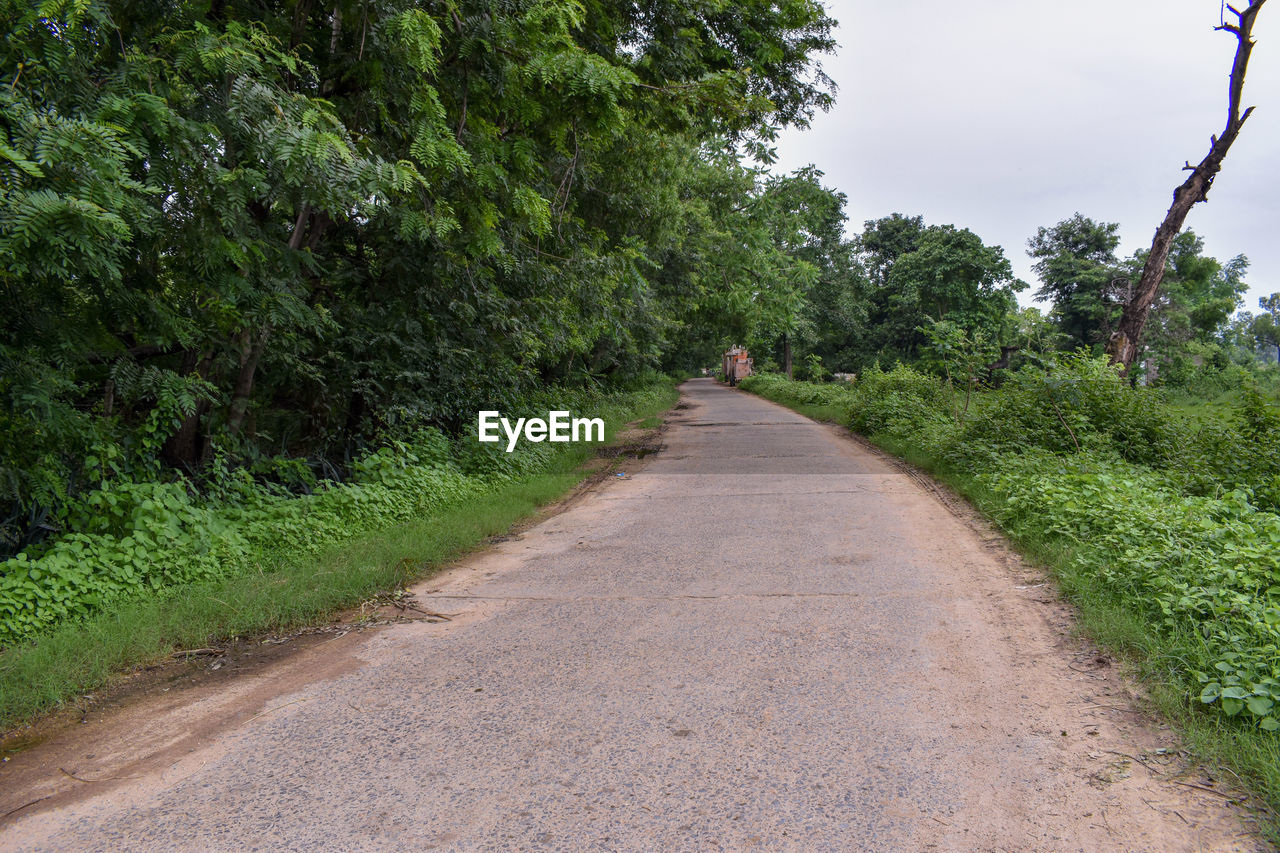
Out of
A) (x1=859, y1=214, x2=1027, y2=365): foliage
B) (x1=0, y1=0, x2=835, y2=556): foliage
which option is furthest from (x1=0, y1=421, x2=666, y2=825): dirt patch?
(x1=859, y1=214, x2=1027, y2=365): foliage

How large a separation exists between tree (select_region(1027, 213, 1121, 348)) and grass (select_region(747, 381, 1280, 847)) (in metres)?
38.1

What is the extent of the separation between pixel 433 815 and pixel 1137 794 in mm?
2514

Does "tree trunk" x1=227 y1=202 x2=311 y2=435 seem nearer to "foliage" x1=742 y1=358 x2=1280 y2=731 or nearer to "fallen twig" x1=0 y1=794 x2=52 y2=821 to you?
"fallen twig" x1=0 y1=794 x2=52 y2=821

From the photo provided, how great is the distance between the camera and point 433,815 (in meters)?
2.62

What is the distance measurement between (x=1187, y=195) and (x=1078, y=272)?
31.5 metres

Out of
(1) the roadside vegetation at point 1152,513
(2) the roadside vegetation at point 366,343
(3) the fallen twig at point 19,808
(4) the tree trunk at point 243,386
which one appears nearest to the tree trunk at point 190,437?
(2) the roadside vegetation at point 366,343

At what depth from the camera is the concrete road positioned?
252 centimetres

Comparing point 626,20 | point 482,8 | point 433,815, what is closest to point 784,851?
point 433,815

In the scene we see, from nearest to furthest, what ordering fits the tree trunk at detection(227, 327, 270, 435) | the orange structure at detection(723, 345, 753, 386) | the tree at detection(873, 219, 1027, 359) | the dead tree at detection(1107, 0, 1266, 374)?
the tree trunk at detection(227, 327, 270, 435), the dead tree at detection(1107, 0, 1266, 374), the tree at detection(873, 219, 1027, 359), the orange structure at detection(723, 345, 753, 386)

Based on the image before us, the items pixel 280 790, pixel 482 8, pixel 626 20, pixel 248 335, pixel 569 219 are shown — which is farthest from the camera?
pixel 569 219

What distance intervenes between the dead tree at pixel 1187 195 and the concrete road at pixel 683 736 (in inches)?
367

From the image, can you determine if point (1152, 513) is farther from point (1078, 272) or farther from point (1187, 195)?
point (1078, 272)

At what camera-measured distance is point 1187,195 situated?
11.6m

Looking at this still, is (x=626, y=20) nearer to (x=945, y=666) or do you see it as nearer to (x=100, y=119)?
(x=100, y=119)
